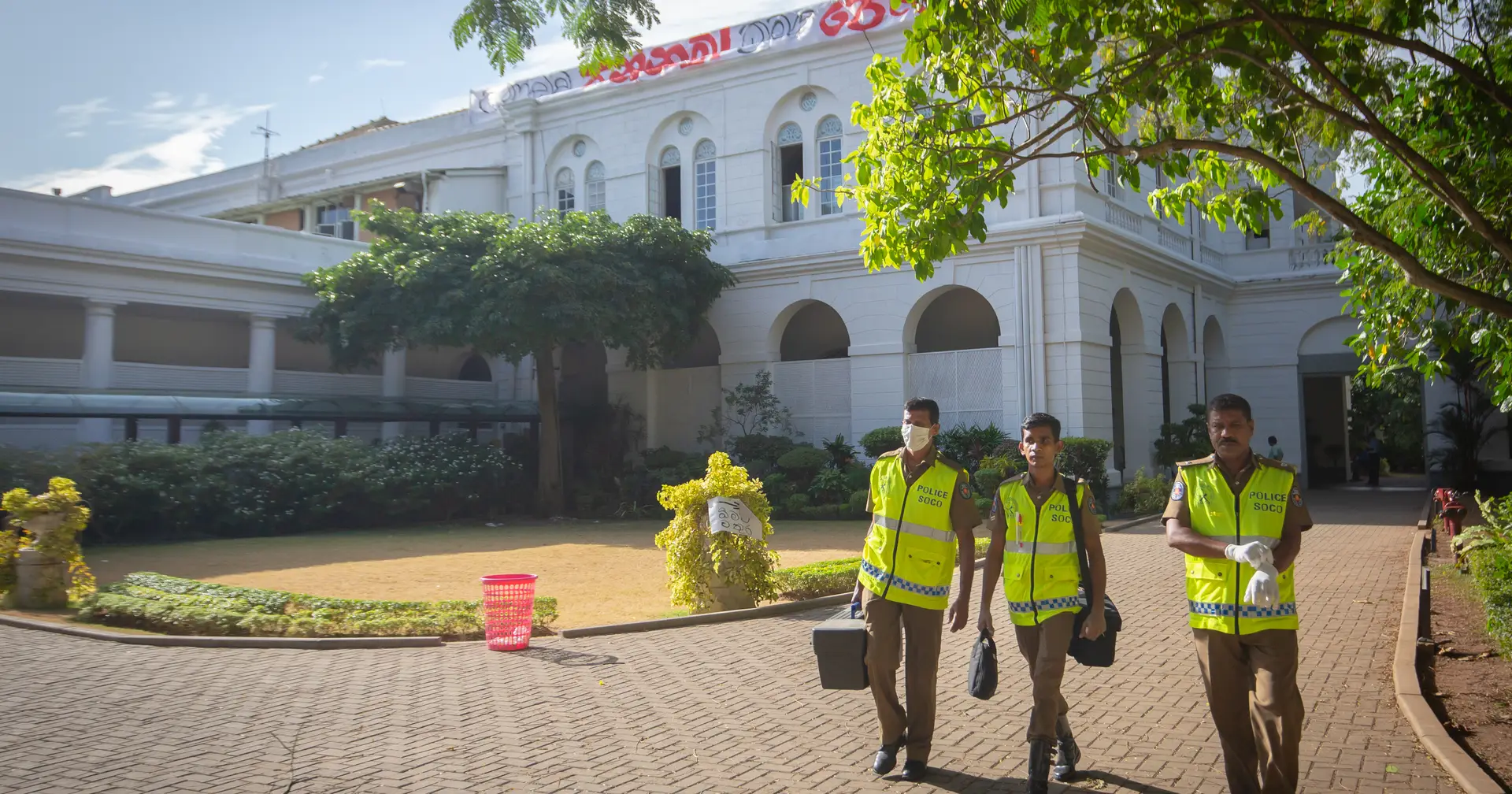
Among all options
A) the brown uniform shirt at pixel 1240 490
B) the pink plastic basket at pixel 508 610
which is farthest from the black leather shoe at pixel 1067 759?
the pink plastic basket at pixel 508 610

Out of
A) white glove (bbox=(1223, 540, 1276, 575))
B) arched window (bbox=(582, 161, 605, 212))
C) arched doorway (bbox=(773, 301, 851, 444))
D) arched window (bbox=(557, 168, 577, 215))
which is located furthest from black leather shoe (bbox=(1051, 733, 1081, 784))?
arched window (bbox=(557, 168, 577, 215))

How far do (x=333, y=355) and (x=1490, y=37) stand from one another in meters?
21.0

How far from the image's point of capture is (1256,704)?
450cm

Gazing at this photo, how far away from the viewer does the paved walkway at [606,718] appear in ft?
17.6

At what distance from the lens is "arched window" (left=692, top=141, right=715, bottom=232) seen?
2594 centimetres

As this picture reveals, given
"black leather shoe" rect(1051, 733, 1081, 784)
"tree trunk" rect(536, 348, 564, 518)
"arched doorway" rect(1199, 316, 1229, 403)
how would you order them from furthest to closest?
1. "arched doorway" rect(1199, 316, 1229, 403)
2. "tree trunk" rect(536, 348, 564, 518)
3. "black leather shoe" rect(1051, 733, 1081, 784)

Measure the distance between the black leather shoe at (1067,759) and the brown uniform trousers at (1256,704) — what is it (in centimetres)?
77

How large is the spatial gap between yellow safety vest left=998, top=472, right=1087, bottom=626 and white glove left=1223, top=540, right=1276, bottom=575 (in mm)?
856

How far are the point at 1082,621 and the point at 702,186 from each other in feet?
72.3

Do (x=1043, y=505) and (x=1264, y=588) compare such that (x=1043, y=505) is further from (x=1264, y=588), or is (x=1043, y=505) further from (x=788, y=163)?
(x=788, y=163)

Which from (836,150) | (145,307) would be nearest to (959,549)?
(836,150)

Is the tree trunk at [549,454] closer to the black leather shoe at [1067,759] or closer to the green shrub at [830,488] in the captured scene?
the green shrub at [830,488]

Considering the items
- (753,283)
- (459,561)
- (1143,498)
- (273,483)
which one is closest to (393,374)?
(273,483)

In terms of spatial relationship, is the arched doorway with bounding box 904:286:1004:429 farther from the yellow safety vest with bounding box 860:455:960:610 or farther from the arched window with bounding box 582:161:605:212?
the yellow safety vest with bounding box 860:455:960:610
